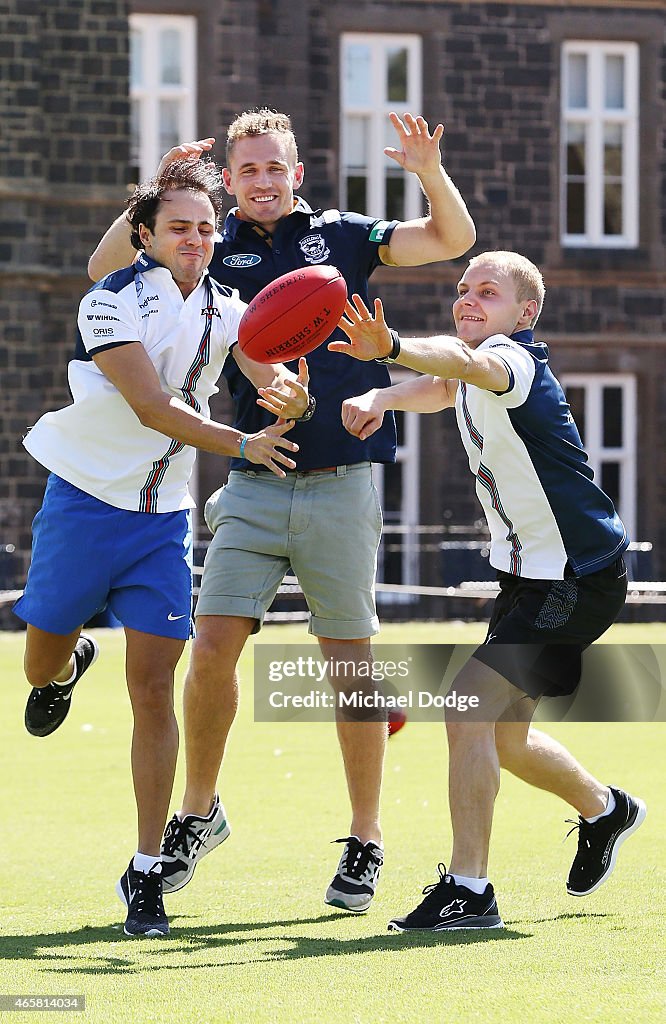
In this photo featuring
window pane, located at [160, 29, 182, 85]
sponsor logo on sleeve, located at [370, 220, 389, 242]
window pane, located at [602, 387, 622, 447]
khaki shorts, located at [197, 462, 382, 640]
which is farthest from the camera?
window pane, located at [602, 387, 622, 447]

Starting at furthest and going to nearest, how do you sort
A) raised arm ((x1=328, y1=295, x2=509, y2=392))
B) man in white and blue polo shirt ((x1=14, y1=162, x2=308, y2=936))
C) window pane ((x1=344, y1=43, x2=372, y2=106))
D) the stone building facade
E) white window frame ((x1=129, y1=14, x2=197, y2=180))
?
1. window pane ((x1=344, y1=43, x2=372, y2=106))
2. white window frame ((x1=129, y1=14, x2=197, y2=180))
3. the stone building facade
4. man in white and blue polo shirt ((x1=14, y1=162, x2=308, y2=936))
5. raised arm ((x1=328, y1=295, x2=509, y2=392))

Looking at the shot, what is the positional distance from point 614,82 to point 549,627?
18412mm

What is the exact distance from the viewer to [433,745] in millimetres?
9719

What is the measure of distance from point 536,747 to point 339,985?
4.38 ft

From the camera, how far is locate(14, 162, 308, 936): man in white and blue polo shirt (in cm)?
531

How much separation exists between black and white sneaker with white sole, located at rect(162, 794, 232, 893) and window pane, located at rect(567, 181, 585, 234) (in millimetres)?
17805

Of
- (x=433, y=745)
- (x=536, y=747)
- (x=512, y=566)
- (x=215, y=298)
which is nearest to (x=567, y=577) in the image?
(x=512, y=566)

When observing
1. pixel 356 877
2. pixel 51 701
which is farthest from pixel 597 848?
pixel 51 701

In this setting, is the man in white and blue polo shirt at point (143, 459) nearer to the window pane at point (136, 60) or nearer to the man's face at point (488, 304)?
the man's face at point (488, 304)

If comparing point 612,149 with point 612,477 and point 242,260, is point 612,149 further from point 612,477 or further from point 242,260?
point 242,260

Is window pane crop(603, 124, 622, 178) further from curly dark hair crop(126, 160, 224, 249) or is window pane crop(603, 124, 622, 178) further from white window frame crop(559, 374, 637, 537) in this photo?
curly dark hair crop(126, 160, 224, 249)

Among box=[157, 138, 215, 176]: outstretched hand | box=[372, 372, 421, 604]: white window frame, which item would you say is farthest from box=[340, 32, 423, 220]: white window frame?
box=[157, 138, 215, 176]: outstretched hand

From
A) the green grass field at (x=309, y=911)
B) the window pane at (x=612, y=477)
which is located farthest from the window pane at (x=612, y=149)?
the green grass field at (x=309, y=911)

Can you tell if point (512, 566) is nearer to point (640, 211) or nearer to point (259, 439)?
point (259, 439)
